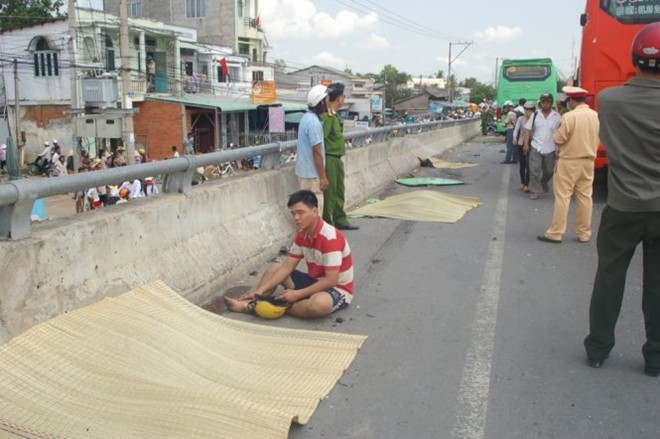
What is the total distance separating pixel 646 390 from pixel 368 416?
1644 mm

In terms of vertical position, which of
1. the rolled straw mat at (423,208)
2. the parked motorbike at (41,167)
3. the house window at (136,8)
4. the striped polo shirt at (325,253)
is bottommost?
the parked motorbike at (41,167)

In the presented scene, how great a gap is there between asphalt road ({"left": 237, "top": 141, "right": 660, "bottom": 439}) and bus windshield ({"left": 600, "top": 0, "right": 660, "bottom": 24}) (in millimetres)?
4567

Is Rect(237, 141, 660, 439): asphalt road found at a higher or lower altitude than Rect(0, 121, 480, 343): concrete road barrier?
lower

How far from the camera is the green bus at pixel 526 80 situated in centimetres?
2664

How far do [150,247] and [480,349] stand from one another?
242cm

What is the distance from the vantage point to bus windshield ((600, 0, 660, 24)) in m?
9.64

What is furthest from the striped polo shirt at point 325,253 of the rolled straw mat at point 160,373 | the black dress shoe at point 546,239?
the black dress shoe at point 546,239

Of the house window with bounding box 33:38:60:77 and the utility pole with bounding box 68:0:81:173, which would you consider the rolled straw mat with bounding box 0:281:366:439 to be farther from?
the house window with bounding box 33:38:60:77

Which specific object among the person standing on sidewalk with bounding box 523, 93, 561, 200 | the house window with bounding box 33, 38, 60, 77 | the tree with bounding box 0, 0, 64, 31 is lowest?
the person standing on sidewalk with bounding box 523, 93, 561, 200

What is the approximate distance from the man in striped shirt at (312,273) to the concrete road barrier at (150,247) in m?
0.53

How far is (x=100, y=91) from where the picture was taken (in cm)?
3472

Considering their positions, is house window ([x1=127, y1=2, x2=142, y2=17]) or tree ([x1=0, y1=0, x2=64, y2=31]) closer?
tree ([x1=0, y1=0, x2=64, y2=31])

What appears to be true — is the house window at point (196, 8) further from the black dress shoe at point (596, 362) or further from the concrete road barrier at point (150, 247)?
the black dress shoe at point (596, 362)

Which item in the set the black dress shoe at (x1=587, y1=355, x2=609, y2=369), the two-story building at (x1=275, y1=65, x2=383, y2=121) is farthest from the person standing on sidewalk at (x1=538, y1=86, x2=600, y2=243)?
the two-story building at (x1=275, y1=65, x2=383, y2=121)
